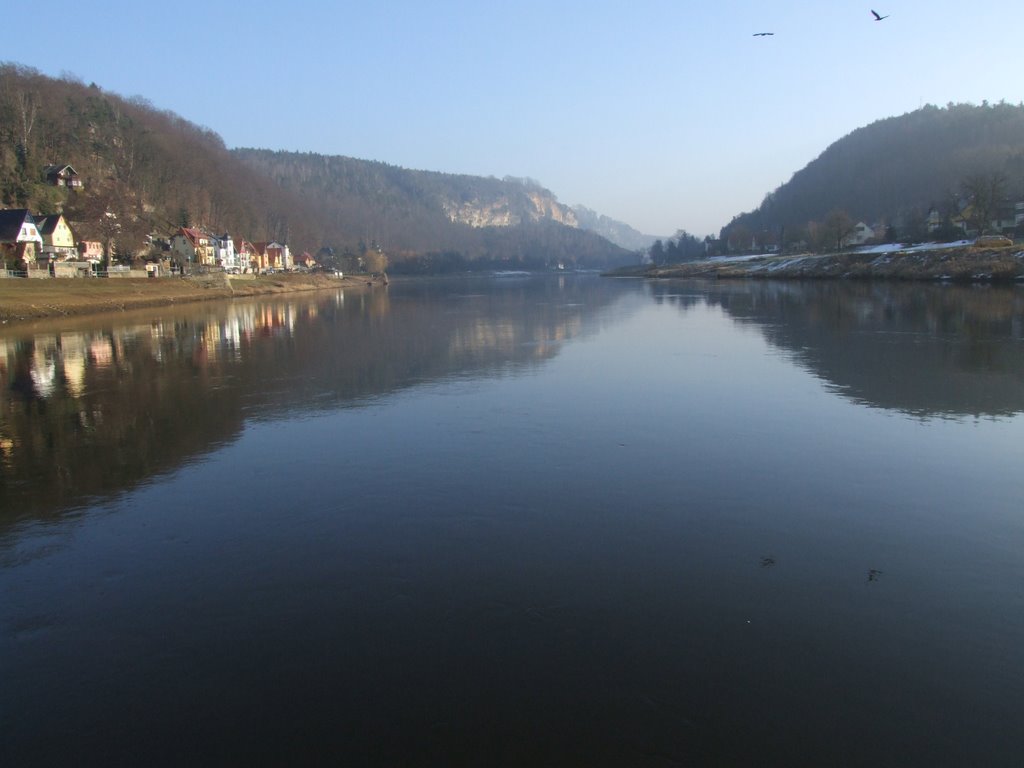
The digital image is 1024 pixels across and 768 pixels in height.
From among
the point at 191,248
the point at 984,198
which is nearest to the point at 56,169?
the point at 191,248

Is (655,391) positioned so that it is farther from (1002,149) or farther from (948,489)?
(1002,149)

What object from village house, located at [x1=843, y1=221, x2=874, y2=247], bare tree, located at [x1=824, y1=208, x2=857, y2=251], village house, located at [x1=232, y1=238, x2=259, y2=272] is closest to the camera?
bare tree, located at [x1=824, y1=208, x2=857, y2=251]

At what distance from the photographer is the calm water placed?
4.51 metres

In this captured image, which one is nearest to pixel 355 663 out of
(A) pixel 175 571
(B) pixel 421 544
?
(B) pixel 421 544

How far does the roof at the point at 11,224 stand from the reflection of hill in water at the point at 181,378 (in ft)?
99.5

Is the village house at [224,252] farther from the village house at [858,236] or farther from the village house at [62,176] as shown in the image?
the village house at [858,236]

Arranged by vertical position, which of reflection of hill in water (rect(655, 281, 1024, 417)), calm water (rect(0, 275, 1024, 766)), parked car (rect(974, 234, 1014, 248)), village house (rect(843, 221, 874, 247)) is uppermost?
village house (rect(843, 221, 874, 247))

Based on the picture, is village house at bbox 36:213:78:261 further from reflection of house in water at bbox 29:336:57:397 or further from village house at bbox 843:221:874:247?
village house at bbox 843:221:874:247

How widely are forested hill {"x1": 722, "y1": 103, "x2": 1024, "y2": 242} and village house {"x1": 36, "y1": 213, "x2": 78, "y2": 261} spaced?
104941 millimetres

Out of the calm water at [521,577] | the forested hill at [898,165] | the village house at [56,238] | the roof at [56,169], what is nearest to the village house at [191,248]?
the village house at [56,238]

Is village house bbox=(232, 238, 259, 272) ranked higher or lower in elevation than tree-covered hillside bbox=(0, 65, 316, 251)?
lower

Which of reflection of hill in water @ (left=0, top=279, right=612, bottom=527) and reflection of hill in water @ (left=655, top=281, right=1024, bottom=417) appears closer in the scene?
reflection of hill in water @ (left=0, top=279, right=612, bottom=527)

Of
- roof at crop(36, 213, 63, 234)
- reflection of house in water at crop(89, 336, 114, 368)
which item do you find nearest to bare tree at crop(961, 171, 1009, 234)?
reflection of house in water at crop(89, 336, 114, 368)

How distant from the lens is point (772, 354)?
67.8 ft
